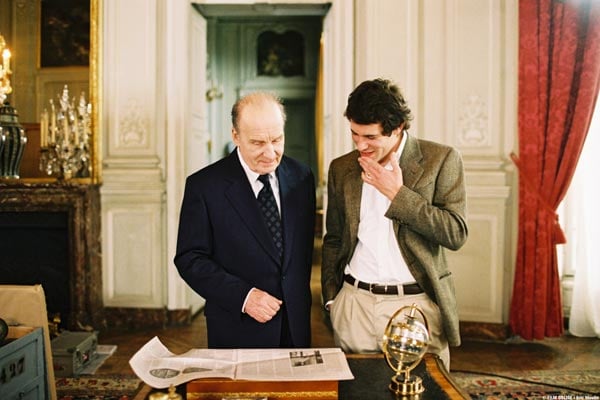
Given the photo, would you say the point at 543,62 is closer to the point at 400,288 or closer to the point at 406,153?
the point at 406,153

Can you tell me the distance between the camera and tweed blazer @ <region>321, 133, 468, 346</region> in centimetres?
168

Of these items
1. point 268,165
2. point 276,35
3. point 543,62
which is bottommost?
point 268,165

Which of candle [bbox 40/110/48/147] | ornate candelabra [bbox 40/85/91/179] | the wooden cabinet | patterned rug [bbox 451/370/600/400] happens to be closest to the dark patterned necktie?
the wooden cabinet

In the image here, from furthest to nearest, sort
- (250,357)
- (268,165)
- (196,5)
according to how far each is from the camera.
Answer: (196,5), (268,165), (250,357)

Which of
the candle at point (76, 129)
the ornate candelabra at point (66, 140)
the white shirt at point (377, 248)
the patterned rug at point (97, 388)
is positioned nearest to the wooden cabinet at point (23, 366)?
the patterned rug at point (97, 388)

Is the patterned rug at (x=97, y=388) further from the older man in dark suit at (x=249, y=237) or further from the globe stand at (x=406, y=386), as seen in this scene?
the globe stand at (x=406, y=386)

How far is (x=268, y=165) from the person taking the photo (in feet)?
5.73

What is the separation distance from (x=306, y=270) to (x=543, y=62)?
275 centimetres

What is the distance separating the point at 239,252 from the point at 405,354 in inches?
26.2

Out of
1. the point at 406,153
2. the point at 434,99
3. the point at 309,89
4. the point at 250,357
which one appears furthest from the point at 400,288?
the point at 309,89

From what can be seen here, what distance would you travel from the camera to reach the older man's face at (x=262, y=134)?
1.71 m

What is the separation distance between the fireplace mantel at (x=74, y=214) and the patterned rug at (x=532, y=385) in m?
2.62

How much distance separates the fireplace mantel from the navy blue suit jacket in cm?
247

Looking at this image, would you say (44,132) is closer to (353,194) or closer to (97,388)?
(97,388)
